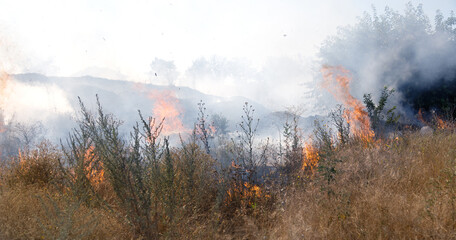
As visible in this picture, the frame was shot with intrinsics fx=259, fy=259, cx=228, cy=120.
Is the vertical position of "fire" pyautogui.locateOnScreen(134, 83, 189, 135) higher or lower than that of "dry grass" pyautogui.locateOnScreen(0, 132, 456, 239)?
higher

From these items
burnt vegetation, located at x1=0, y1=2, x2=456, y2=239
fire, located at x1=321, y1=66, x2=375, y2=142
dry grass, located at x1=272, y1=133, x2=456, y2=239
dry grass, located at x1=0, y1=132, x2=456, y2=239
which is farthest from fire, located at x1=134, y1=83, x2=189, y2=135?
dry grass, located at x1=272, y1=133, x2=456, y2=239

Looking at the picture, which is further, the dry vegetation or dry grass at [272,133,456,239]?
the dry vegetation

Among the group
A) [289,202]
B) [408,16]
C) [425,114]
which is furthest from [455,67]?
[289,202]

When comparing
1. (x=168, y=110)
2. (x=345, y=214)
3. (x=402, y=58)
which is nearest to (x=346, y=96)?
(x=402, y=58)

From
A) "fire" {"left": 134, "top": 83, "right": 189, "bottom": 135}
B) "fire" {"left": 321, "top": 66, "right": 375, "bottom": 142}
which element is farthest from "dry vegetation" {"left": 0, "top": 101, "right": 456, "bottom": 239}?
"fire" {"left": 134, "top": 83, "right": 189, "bottom": 135}

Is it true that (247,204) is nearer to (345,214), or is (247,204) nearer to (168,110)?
(345,214)

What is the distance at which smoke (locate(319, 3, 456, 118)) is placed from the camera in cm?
1223

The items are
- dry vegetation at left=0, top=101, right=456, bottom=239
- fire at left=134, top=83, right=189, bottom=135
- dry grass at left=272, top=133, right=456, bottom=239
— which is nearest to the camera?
dry grass at left=272, top=133, right=456, bottom=239

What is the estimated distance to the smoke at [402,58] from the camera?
Answer: 12.2 meters

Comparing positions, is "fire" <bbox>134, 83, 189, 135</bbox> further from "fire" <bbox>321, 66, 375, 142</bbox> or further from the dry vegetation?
the dry vegetation

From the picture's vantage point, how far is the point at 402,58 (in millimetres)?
14203

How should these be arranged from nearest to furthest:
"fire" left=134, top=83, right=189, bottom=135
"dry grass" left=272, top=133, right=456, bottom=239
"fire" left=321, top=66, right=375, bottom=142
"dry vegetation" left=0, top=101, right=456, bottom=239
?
"dry grass" left=272, top=133, right=456, bottom=239 → "dry vegetation" left=0, top=101, right=456, bottom=239 → "fire" left=321, top=66, right=375, bottom=142 → "fire" left=134, top=83, right=189, bottom=135

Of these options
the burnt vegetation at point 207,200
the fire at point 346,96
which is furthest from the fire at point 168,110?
the burnt vegetation at point 207,200

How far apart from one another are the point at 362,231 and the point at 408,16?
23.2 metres
